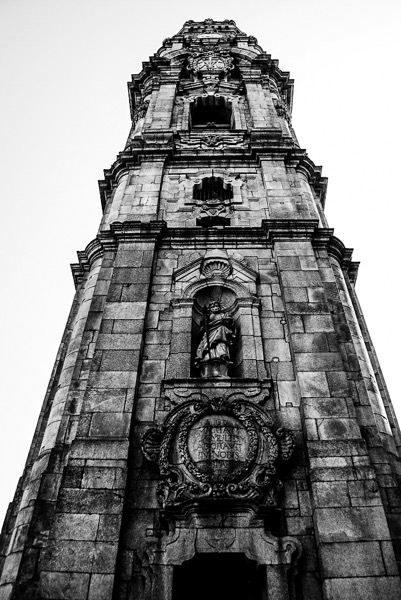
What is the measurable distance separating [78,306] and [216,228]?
441cm

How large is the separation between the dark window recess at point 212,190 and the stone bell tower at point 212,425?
612mm

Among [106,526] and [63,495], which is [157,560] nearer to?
[106,526]

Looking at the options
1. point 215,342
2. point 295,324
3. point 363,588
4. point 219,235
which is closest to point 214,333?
point 215,342

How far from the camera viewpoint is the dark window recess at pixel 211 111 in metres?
23.3

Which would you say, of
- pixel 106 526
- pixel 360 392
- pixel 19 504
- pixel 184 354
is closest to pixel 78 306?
pixel 184 354

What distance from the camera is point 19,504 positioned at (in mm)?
9633

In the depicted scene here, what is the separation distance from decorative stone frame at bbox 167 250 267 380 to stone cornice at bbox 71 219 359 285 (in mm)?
617

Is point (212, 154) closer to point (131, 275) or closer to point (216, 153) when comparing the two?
point (216, 153)

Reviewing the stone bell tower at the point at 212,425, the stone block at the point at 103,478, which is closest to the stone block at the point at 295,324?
the stone bell tower at the point at 212,425

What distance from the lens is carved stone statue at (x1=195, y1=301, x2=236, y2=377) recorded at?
10969 millimetres

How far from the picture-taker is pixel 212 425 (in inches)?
370

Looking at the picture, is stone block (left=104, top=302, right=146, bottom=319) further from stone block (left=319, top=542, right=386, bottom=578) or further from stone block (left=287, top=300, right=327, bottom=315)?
stone block (left=319, top=542, right=386, bottom=578)

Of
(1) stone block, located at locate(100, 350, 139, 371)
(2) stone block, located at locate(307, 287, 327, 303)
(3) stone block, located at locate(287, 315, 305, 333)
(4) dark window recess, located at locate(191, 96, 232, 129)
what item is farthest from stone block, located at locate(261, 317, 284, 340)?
(4) dark window recess, located at locate(191, 96, 232, 129)

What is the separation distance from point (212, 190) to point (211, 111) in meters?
8.29
